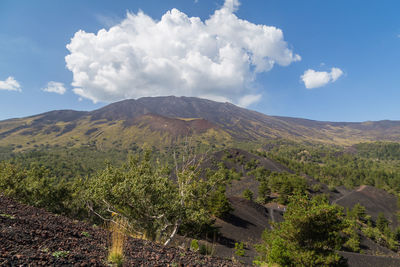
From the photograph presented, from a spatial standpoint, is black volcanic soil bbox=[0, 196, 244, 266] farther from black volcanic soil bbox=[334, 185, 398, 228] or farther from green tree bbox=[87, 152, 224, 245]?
black volcanic soil bbox=[334, 185, 398, 228]

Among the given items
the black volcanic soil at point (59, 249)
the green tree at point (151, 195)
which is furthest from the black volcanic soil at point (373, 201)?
the black volcanic soil at point (59, 249)

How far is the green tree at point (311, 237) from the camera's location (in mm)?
8797

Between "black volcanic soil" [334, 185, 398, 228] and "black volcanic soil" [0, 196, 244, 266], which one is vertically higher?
"black volcanic soil" [0, 196, 244, 266]

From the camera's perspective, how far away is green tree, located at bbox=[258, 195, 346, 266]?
28.9 ft

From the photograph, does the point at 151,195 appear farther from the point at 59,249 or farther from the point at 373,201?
the point at 373,201

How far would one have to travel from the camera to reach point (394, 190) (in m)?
64.7

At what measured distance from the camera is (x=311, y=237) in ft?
30.4

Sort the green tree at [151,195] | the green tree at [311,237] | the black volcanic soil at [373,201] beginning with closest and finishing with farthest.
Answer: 1. the green tree at [151,195]
2. the green tree at [311,237]
3. the black volcanic soil at [373,201]

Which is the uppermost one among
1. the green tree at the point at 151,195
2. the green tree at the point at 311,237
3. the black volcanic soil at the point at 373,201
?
the green tree at the point at 151,195

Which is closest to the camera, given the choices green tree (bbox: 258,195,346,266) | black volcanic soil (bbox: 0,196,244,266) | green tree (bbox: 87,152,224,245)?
black volcanic soil (bbox: 0,196,244,266)

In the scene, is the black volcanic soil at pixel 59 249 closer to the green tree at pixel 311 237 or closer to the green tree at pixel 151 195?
the green tree at pixel 151 195

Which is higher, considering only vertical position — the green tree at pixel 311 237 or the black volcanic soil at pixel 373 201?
the green tree at pixel 311 237

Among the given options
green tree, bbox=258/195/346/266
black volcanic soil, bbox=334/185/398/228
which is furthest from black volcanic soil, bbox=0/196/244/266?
black volcanic soil, bbox=334/185/398/228

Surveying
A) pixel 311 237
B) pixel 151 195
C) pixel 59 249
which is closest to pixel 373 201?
pixel 311 237
